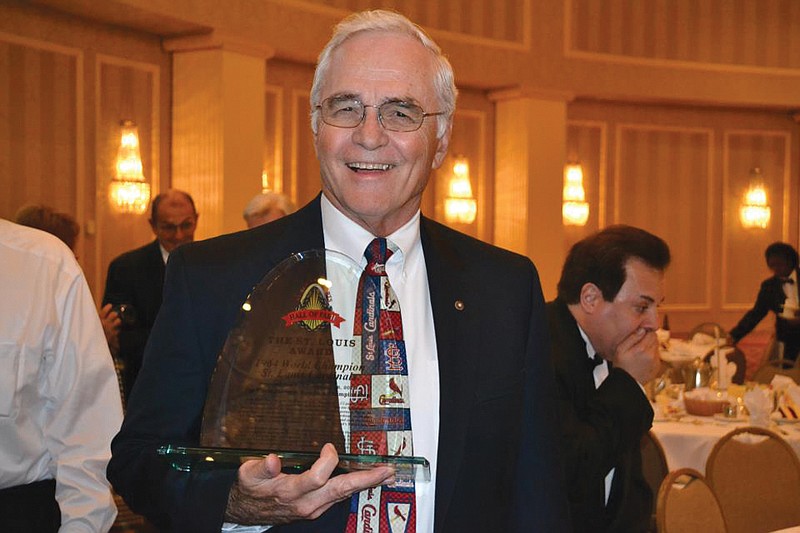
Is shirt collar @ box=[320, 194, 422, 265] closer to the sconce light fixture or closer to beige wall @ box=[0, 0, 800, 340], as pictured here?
beige wall @ box=[0, 0, 800, 340]

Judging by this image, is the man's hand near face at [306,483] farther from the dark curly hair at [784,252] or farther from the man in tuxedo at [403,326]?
the dark curly hair at [784,252]

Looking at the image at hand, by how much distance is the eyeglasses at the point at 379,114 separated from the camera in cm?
150

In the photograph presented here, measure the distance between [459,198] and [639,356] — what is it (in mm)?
8029

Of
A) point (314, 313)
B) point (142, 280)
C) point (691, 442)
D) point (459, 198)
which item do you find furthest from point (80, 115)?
point (314, 313)

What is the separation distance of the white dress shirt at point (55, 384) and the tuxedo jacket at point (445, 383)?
533 mm

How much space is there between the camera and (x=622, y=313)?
2.79 m

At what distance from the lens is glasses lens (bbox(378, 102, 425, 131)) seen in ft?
4.97

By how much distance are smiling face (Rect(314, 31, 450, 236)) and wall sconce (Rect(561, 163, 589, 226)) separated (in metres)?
9.99

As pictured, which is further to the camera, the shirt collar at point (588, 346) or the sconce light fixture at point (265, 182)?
the sconce light fixture at point (265, 182)

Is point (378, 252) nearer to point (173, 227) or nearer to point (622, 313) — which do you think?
point (622, 313)

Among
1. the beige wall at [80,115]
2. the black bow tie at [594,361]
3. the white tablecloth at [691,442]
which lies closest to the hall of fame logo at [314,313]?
the black bow tie at [594,361]

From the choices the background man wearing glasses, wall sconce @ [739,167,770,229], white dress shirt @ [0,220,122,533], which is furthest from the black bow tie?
wall sconce @ [739,167,770,229]

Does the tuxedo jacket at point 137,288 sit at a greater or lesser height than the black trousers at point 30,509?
greater

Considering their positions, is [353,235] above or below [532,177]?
below
